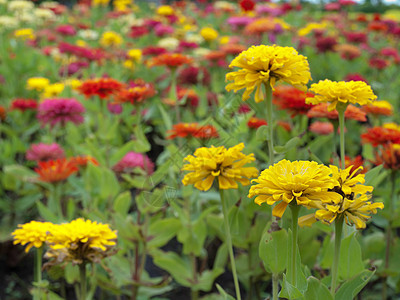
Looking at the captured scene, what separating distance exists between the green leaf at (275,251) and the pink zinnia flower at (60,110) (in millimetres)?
1088

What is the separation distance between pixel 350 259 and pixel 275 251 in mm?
149

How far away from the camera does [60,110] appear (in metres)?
1.69

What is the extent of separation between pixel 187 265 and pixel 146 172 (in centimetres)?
36

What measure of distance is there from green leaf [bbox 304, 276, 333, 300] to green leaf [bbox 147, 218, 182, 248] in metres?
0.74

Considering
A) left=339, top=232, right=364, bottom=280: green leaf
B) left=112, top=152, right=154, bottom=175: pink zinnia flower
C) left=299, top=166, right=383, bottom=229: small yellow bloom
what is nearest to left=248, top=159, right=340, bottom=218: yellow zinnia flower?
left=299, top=166, right=383, bottom=229: small yellow bloom

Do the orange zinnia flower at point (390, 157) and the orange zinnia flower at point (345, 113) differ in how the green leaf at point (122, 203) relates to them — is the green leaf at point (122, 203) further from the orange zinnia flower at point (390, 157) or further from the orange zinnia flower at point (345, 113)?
the orange zinnia flower at point (390, 157)

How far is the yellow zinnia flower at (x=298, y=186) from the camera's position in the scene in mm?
591

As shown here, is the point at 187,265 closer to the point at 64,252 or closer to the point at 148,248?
the point at 148,248

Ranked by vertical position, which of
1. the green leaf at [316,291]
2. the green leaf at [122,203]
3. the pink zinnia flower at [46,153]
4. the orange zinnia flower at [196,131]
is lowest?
the green leaf at [122,203]

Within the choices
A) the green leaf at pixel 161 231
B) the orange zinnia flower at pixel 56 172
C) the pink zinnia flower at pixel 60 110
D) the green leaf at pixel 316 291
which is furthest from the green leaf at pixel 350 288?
the pink zinnia flower at pixel 60 110

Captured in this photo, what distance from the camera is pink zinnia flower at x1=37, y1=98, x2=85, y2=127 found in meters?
1.68

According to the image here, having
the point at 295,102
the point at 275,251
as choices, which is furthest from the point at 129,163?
the point at 275,251

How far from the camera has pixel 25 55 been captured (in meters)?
2.85

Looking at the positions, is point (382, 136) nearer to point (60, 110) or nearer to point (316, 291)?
point (316, 291)
